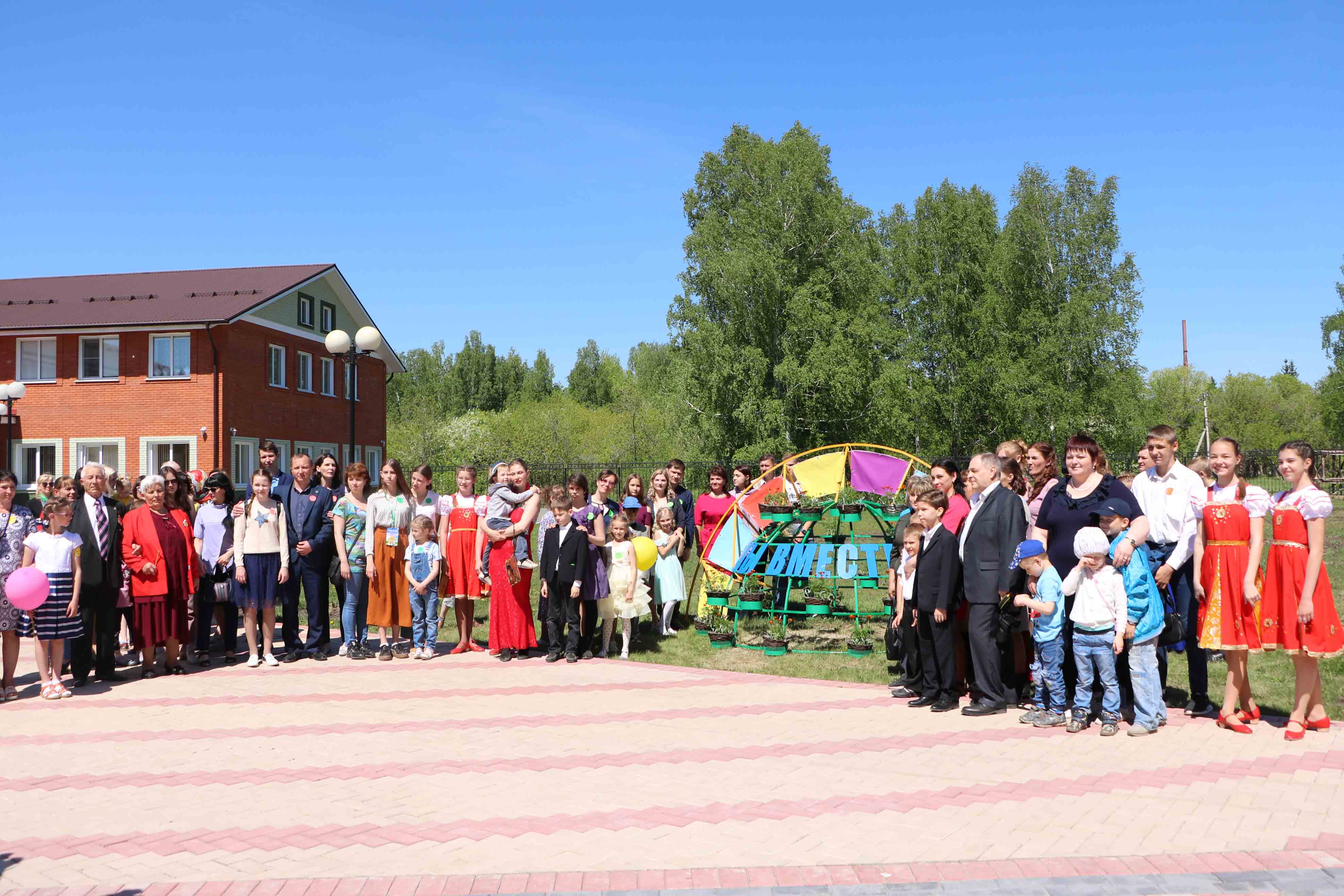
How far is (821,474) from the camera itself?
12203 mm

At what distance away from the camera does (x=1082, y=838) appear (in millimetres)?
4707

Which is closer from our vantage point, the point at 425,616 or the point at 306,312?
the point at 425,616

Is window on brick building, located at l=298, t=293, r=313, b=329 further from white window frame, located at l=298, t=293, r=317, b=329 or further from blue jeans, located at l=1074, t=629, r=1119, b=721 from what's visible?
blue jeans, located at l=1074, t=629, r=1119, b=721

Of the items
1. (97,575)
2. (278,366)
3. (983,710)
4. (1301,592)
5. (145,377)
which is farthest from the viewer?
(278,366)

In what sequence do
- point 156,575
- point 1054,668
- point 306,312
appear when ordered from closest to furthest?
1. point 1054,668
2. point 156,575
3. point 306,312

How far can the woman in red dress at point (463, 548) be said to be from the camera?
10242 mm

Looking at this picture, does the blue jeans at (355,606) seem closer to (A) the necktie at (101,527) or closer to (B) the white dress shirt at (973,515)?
(A) the necktie at (101,527)

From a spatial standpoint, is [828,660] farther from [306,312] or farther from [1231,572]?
[306,312]

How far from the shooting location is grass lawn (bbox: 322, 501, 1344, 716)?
783cm

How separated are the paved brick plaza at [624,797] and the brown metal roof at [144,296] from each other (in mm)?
23490

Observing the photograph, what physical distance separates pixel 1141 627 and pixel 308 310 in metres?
→ 31.6

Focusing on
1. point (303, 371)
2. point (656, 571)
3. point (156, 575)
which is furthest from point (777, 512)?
point (303, 371)

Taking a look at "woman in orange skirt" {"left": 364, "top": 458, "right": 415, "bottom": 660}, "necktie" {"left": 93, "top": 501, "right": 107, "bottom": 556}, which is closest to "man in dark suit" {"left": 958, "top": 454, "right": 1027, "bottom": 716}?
"woman in orange skirt" {"left": 364, "top": 458, "right": 415, "bottom": 660}

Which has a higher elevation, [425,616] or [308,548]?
[308,548]
